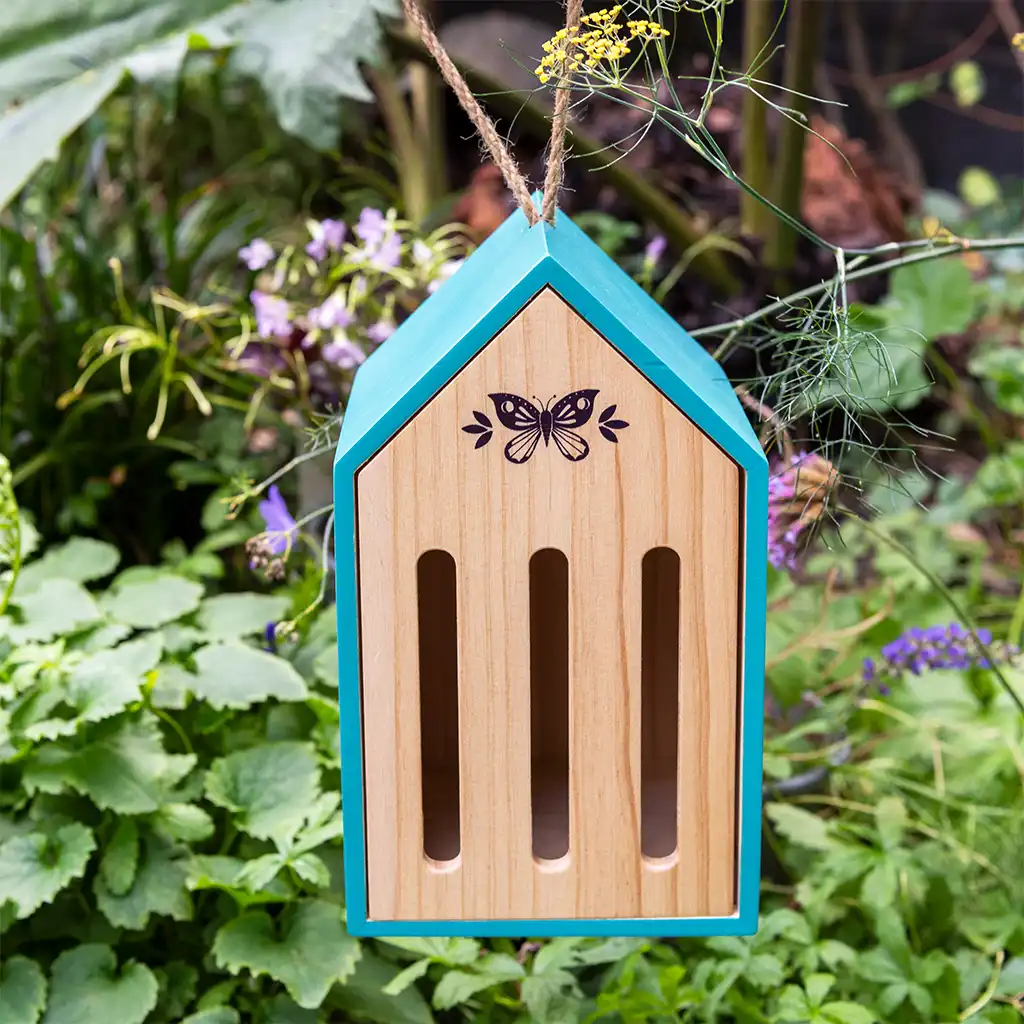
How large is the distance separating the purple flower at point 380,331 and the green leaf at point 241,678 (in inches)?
16.6

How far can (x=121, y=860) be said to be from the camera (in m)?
1.00

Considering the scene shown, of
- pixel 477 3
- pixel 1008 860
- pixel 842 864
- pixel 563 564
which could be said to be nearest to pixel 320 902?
pixel 563 564

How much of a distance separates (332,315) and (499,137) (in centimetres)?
62

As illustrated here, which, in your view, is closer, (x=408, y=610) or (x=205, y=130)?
(x=408, y=610)

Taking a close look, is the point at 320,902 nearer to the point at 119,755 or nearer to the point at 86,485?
the point at 119,755

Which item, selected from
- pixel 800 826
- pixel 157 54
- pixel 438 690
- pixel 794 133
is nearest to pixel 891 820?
pixel 800 826

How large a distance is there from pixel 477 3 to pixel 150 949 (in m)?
2.11

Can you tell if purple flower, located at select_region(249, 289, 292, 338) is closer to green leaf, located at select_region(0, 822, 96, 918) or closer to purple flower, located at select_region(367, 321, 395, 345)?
purple flower, located at select_region(367, 321, 395, 345)

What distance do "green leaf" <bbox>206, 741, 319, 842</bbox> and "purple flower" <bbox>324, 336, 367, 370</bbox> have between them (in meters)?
0.47

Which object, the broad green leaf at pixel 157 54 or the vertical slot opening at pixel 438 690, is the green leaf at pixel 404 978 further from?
the broad green leaf at pixel 157 54

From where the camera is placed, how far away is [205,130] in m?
2.41

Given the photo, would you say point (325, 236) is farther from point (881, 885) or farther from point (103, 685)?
point (881, 885)

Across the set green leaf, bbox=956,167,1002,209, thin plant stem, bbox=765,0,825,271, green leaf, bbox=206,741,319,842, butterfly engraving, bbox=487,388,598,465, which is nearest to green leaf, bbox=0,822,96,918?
green leaf, bbox=206,741,319,842

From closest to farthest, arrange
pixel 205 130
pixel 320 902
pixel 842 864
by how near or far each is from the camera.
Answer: pixel 320 902 → pixel 842 864 → pixel 205 130
